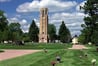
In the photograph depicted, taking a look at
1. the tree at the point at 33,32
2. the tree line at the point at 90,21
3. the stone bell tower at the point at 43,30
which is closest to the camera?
the tree line at the point at 90,21

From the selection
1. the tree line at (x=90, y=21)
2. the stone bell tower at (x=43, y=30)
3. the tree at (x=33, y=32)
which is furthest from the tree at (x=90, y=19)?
the tree at (x=33, y=32)

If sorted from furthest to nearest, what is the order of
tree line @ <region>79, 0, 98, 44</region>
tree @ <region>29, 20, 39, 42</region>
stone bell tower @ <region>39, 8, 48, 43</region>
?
tree @ <region>29, 20, 39, 42</region>, stone bell tower @ <region>39, 8, 48, 43</region>, tree line @ <region>79, 0, 98, 44</region>

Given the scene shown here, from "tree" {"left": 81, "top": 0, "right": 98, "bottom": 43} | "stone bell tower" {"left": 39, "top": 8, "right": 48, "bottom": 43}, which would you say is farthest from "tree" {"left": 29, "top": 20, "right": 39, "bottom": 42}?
"tree" {"left": 81, "top": 0, "right": 98, "bottom": 43}

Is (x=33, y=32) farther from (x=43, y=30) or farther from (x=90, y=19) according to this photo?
(x=90, y=19)

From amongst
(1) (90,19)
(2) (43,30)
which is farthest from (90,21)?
(2) (43,30)

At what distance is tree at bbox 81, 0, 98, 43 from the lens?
5425 cm

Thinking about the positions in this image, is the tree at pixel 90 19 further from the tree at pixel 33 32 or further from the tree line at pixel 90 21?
the tree at pixel 33 32

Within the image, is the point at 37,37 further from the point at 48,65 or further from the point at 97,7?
the point at 48,65

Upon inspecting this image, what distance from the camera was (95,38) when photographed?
51.6 m

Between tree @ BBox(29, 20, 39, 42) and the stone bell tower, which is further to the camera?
tree @ BBox(29, 20, 39, 42)

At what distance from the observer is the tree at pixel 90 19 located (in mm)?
54250

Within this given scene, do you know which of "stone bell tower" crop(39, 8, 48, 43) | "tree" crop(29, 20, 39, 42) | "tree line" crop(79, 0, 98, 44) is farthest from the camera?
"tree" crop(29, 20, 39, 42)

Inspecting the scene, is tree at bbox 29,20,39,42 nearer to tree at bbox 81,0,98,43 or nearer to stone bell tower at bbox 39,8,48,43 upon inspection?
stone bell tower at bbox 39,8,48,43

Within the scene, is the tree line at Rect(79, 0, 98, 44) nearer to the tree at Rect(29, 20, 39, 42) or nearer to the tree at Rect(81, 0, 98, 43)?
the tree at Rect(81, 0, 98, 43)
